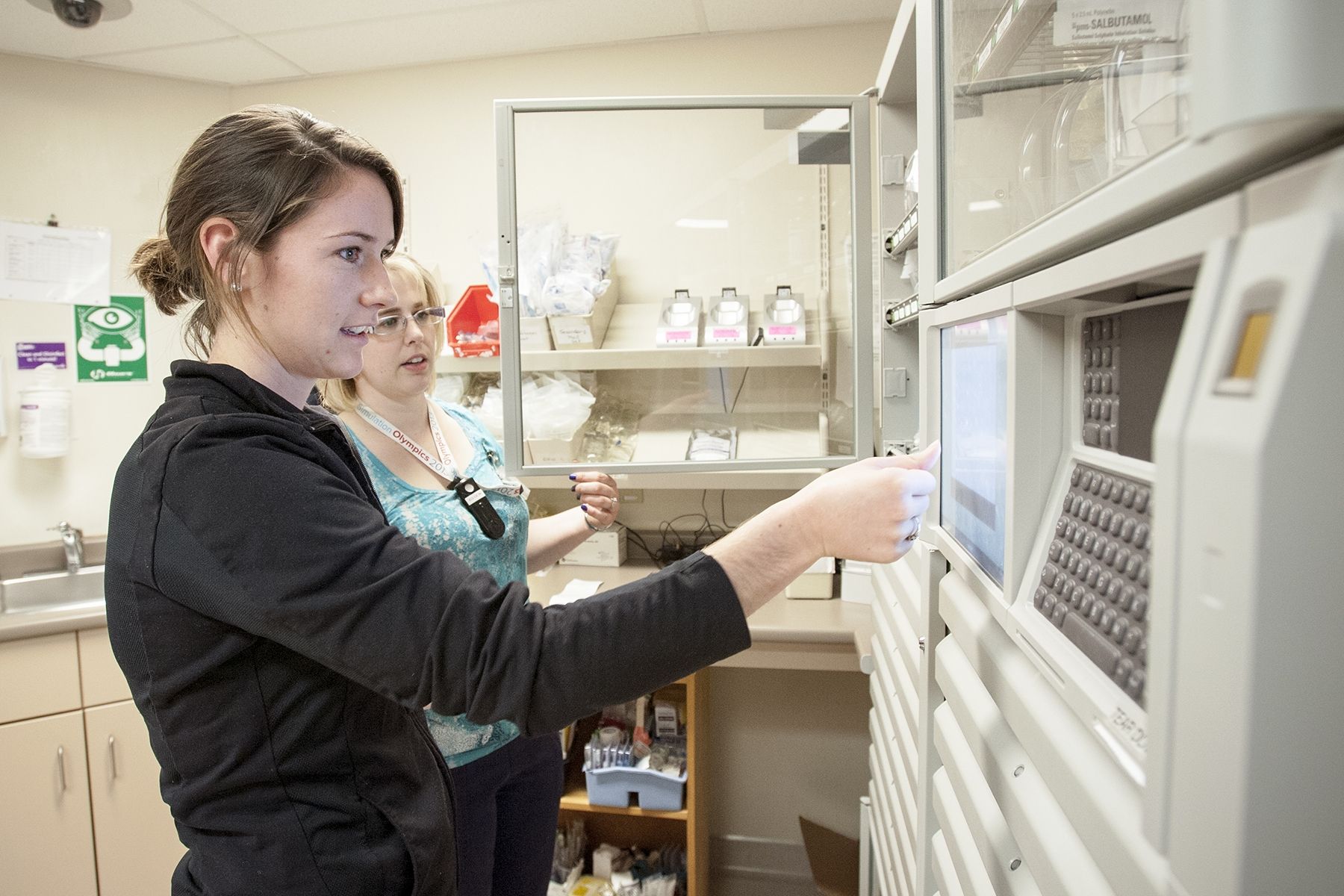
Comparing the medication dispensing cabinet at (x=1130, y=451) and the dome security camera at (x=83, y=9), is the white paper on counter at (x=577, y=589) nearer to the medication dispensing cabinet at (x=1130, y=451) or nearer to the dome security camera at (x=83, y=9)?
the medication dispensing cabinet at (x=1130, y=451)

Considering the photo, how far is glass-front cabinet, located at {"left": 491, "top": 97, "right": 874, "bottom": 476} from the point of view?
7.00 ft

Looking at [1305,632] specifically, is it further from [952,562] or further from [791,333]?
[791,333]

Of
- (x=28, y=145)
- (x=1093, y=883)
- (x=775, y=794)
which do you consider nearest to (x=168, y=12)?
(x=28, y=145)

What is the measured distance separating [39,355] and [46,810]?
1481mm

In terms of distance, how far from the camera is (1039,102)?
3.20ft

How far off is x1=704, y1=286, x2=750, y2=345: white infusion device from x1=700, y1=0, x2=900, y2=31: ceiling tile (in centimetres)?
90

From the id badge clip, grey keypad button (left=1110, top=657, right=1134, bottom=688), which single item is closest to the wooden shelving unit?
the id badge clip

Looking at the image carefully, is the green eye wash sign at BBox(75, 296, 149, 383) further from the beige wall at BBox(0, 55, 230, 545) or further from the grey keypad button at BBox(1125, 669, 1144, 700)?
the grey keypad button at BBox(1125, 669, 1144, 700)

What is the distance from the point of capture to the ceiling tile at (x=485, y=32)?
2.40 meters

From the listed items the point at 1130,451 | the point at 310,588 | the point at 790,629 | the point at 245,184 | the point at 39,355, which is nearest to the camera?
the point at 1130,451

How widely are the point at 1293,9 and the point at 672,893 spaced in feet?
8.31

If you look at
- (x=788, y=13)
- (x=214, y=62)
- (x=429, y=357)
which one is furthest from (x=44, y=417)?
(x=788, y=13)

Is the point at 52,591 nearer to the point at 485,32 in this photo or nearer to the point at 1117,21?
the point at 485,32

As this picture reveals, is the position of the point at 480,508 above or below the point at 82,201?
below
